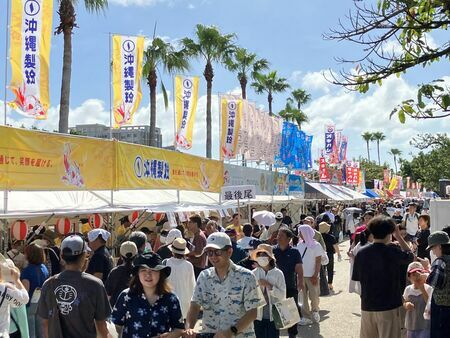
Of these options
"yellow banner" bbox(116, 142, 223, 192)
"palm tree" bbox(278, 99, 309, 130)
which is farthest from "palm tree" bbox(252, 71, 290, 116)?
"yellow banner" bbox(116, 142, 223, 192)

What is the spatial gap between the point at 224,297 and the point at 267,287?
1922 mm

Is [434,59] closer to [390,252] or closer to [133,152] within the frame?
[390,252]

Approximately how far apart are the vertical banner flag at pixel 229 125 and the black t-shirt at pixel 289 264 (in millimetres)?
12413

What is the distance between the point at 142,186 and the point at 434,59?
32.0ft

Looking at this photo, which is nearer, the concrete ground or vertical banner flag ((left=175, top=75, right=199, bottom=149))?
the concrete ground

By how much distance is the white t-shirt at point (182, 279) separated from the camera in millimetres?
6371

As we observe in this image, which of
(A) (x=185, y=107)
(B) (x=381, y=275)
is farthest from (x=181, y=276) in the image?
(A) (x=185, y=107)

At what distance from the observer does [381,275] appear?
189 inches

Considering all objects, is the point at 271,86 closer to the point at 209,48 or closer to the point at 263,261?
the point at 209,48

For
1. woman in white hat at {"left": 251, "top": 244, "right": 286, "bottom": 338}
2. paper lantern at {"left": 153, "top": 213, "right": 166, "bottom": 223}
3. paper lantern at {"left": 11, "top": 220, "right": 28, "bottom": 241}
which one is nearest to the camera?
woman in white hat at {"left": 251, "top": 244, "right": 286, "bottom": 338}

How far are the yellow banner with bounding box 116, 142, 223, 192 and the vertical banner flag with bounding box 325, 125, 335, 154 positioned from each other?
17.1 metres

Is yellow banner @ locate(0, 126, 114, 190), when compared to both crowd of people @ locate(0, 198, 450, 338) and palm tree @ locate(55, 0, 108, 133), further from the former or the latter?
palm tree @ locate(55, 0, 108, 133)

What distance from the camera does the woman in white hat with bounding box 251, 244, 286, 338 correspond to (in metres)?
5.71

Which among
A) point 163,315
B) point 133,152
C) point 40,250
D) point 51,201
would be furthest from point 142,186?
point 163,315
